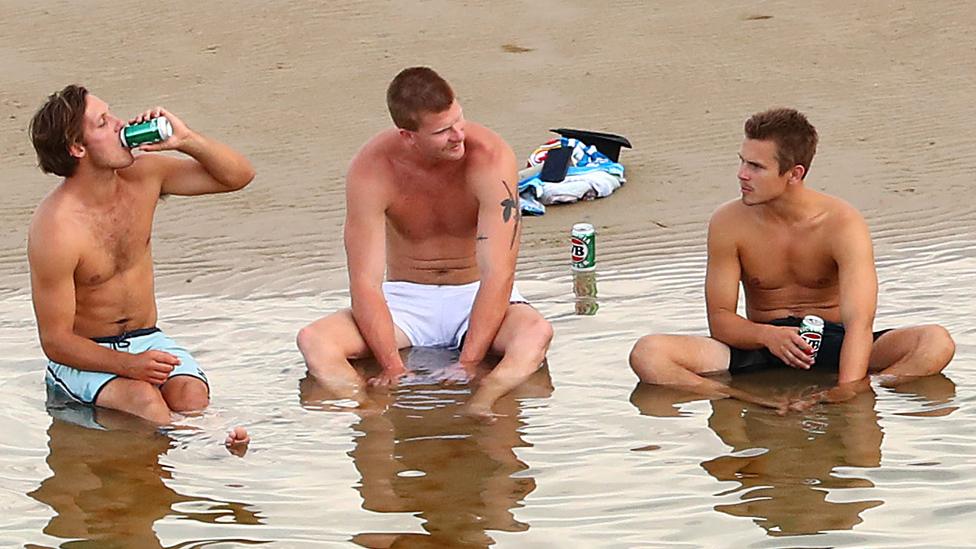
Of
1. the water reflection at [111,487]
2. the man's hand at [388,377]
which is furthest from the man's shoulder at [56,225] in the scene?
the man's hand at [388,377]

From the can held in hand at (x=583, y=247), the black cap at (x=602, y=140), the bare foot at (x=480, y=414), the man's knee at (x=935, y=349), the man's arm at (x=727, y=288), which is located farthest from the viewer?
the black cap at (x=602, y=140)

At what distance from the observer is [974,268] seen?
8961 mm

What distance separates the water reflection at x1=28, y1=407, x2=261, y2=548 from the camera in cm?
555

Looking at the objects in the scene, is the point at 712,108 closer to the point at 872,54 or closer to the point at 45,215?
the point at 872,54

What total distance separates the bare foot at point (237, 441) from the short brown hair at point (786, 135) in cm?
244

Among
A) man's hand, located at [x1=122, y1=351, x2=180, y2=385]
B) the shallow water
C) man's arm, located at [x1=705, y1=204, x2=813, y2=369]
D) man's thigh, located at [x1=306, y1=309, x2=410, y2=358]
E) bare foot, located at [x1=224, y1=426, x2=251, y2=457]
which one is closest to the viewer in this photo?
the shallow water

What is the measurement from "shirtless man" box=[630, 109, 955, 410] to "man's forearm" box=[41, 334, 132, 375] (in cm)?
222

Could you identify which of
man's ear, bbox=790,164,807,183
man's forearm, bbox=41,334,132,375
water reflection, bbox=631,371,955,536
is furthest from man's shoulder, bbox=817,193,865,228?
man's forearm, bbox=41,334,132,375

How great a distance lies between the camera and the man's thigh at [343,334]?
738cm

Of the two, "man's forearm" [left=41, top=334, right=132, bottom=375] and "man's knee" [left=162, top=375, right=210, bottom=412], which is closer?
"man's forearm" [left=41, top=334, right=132, bottom=375]

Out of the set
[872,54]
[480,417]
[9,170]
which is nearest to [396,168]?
[480,417]

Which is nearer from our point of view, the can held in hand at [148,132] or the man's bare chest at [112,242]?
the can held in hand at [148,132]

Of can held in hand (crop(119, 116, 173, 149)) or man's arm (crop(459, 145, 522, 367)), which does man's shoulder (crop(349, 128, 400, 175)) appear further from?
can held in hand (crop(119, 116, 173, 149))

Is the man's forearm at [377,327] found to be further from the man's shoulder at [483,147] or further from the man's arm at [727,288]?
the man's arm at [727,288]
